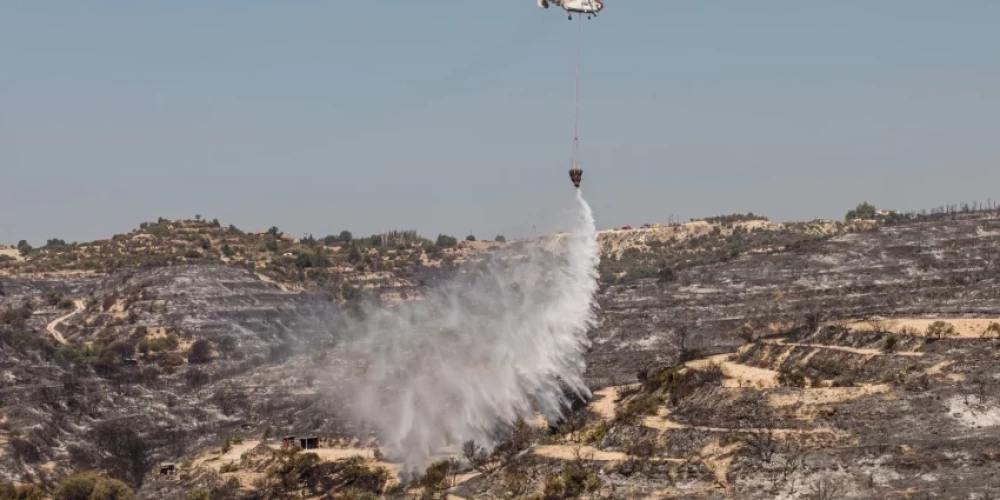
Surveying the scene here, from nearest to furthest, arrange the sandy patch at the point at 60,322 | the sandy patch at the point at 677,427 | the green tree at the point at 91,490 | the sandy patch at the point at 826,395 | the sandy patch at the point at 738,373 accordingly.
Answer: the sandy patch at the point at 677,427
the sandy patch at the point at 826,395
the sandy patch at the point at 738,373
the green tree at the point at 91,490
the sandy patch at the point at 60,322

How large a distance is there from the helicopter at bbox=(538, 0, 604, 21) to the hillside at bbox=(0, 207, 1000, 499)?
2894 cm

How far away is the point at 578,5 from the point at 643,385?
107ft

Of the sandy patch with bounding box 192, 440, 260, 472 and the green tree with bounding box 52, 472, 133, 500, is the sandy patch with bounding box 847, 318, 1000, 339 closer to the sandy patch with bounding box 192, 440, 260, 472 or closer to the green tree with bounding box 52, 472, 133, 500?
the sandy patch with bounding box 192, 440, 260, 472

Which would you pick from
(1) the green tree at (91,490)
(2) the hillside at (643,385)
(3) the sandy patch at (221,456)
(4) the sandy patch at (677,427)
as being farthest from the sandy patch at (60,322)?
(4) the sandy patch at (677,427)

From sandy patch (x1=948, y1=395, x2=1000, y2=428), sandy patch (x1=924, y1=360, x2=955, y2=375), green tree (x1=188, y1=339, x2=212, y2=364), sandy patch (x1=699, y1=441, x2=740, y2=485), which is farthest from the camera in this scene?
green tree (x1=188, y1=339, x2=212, y2=364)

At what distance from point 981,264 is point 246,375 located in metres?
88.0

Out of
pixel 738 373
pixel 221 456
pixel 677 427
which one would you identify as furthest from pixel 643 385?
pixel 221 456

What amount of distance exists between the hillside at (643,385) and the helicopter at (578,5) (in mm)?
28939

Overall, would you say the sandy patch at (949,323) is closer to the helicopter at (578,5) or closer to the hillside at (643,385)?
the hillside at (643,385)

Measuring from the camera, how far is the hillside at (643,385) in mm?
73562

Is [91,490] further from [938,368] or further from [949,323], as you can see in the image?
[949,323]

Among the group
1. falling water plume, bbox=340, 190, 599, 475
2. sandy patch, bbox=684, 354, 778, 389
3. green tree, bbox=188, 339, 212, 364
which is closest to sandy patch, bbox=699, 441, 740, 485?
sandy patch, bbox=684, 354, 778, 389

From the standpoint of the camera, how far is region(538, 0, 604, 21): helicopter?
96438mm

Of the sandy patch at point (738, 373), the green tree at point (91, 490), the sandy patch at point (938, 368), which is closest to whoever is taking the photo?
the sandy patch at point (938, 368)
